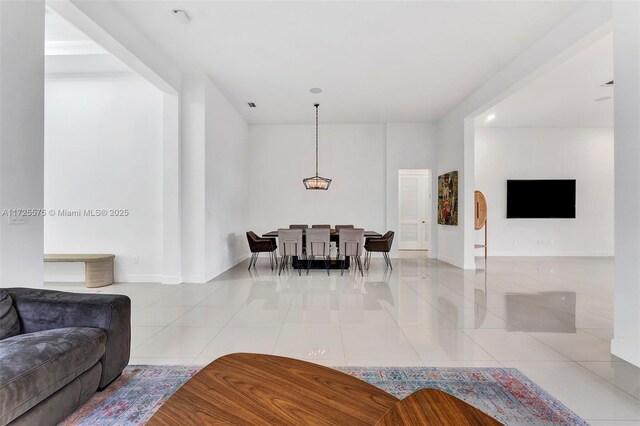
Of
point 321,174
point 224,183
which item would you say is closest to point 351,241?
point 224,183

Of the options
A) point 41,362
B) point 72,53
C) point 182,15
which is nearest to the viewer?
point 41,362

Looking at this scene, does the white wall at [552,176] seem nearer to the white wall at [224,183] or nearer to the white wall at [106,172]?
the white wall at [224,183]

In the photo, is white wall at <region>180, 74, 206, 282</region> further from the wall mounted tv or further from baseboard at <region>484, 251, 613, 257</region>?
the wall mounted tv

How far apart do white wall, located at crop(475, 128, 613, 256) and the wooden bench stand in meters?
8.48

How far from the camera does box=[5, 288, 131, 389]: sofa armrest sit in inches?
71.4

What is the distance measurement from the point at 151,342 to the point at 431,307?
3.02m

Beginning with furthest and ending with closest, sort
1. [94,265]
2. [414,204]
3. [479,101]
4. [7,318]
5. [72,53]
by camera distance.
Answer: [414,204]
[479,101]
[94,265]
[72,53]
[7,318]

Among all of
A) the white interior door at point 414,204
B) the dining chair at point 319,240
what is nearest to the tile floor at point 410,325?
the dining chair at point 319,240

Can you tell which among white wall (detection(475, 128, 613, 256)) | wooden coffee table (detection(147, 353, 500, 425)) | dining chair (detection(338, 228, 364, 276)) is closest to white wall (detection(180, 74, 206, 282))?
dining chair (detection(338, 228, 364, 276))

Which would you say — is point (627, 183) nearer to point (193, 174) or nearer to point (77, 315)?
point (77, 315)

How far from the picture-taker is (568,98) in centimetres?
589

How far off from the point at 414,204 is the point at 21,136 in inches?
356

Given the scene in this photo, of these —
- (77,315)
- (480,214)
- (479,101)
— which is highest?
(479,101)

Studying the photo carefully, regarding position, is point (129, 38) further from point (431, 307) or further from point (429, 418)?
point (431, 307)
